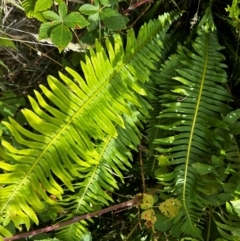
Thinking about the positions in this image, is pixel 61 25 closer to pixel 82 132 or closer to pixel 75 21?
pixel 75 21

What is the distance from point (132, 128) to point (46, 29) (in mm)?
512

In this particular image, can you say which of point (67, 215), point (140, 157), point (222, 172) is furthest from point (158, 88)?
point (67, 215)

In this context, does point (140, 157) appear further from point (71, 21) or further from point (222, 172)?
point (71, 21)

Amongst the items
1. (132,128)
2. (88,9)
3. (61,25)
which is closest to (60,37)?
(61,25)

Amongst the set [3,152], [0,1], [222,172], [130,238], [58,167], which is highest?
[0,1]

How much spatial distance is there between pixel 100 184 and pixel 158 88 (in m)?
0.47

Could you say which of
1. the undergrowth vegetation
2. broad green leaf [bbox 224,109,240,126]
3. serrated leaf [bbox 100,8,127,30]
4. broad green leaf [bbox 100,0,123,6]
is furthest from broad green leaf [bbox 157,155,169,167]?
broad green leaf [bbox 100,0,123,6]

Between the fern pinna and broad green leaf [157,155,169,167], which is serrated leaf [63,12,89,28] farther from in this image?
broad green leaf [157,155,169,167]

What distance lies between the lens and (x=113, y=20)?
181cm

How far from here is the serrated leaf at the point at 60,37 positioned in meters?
1.73

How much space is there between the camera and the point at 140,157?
6.47ft

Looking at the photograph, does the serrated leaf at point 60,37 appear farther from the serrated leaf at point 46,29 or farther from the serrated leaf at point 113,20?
the serrated leaf at point 113,20

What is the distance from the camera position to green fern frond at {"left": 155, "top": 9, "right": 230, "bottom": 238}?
1767 millimetres

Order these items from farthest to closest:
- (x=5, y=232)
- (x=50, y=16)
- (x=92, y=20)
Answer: (x=92, y=20) → (x=50, y=16) → (x=5, y=232)
